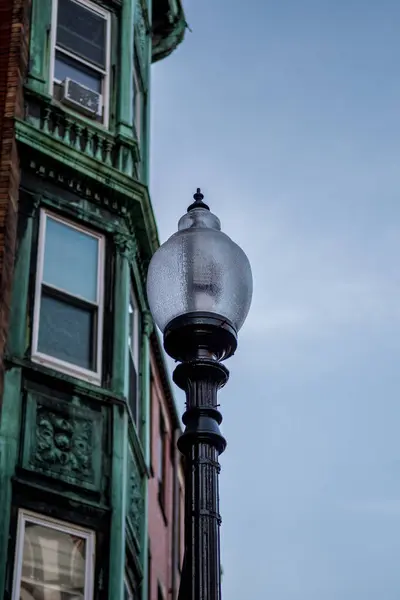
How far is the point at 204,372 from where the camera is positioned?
21.3ft

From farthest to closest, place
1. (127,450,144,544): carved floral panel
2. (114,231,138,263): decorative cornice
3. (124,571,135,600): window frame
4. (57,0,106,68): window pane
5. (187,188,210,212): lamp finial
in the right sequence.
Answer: (57,0,106,68): window pane
(114,231,138,263): decorative cornice
(127,450,144,544): carved floral panel
(124,571,135,600): window frame
(187,188,210,212): lamp finial

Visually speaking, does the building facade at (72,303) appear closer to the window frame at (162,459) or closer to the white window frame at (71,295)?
the white window frame at (71,295)

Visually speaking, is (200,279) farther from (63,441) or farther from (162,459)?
(162,459)

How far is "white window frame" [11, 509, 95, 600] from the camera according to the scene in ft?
38.8

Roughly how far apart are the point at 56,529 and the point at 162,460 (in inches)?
414

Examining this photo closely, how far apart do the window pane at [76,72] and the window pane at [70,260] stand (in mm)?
2629

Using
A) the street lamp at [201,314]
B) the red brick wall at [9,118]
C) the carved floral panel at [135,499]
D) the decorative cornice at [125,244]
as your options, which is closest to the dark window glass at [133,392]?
the carved floral panel at [135,499]

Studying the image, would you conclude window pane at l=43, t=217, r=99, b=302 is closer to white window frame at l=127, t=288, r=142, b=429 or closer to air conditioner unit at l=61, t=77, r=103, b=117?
white window frame at l=127, t=288, r=142, b=429

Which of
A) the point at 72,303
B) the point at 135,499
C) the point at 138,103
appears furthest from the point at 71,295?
the point at 138,103

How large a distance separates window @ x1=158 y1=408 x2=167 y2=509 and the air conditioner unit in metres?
8.45

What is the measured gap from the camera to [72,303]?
14.3m

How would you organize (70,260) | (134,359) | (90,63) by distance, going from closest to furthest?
(70,260)
(134,359)
(90,63)

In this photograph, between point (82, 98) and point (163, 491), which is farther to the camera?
point (163, 491)

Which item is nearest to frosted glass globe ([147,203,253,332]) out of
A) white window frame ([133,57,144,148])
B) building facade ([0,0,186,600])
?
building facade ([0,0,186,600])
